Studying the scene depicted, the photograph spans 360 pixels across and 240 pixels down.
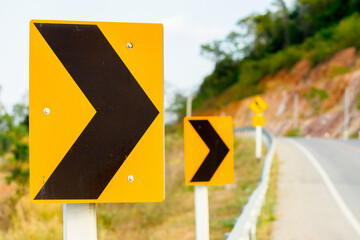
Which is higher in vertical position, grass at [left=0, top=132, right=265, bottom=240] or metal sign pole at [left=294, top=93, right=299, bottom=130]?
metal sign pole at [left=294, top=93, right=299, bottom=130]

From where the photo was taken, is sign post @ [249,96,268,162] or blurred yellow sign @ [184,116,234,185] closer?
blurred yellow sign @ [184,116,234,185]

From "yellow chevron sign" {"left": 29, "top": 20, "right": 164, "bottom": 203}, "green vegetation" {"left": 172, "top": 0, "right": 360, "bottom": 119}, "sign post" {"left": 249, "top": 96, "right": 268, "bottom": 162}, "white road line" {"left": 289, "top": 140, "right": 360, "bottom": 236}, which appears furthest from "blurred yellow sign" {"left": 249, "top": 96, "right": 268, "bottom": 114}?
"green vegetation" {"left": 172, "top": 0, "right": 360, "bottom": 119}

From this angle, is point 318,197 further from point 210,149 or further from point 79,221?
point 79,221

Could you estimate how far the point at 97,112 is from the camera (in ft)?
6.97

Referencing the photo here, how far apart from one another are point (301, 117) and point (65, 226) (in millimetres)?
53675

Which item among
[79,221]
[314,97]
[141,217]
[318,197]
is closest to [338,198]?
[318,197]

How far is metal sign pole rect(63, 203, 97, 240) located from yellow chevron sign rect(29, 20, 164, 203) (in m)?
0.05

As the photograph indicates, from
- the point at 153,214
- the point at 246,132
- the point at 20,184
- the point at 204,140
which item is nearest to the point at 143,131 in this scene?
the point at 204,140

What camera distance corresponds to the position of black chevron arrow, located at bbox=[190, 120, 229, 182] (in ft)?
12.0

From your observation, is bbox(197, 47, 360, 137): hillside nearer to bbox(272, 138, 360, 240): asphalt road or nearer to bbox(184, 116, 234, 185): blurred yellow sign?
bbox(272, 138, 360, 240): asphalt road

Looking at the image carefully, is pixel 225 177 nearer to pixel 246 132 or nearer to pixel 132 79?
pixel 132 79

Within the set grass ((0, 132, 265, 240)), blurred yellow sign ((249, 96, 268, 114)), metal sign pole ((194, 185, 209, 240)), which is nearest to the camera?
metal sign pole ((194, 185, 209, 240))

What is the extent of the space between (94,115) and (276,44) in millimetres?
87690

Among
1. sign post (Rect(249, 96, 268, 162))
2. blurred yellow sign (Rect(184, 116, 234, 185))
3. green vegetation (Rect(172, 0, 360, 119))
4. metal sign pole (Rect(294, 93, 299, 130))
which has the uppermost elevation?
green vegetation (Rect(172, 0, 360, 119))
